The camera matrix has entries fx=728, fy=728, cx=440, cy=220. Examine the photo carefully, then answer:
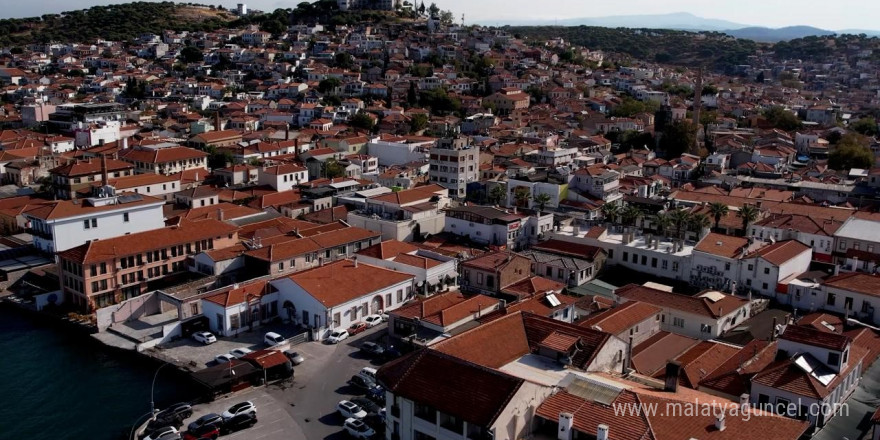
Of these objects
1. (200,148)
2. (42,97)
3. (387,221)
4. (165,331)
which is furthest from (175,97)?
(165,331)

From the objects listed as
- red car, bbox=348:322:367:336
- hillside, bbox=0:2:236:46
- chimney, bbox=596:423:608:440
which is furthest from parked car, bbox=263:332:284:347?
hillside, bbox=0:2:236:46

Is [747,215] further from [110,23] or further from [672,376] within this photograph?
[110,23]

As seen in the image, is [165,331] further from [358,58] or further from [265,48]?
[265,48]

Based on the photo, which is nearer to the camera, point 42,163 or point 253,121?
point 42,163

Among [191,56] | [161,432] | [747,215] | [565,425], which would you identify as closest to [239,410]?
[161,432]

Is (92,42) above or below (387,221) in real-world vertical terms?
above
